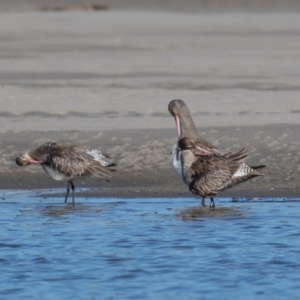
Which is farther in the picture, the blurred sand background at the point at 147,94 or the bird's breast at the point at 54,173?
the blurred sand background at the point at 147,94

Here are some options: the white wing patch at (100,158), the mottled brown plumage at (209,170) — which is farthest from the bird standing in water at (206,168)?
the white wing patch at (100,158)

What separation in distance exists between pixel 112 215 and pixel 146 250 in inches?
49.3

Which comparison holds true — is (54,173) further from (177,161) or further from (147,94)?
(147,94)

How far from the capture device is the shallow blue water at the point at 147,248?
746 centimetres

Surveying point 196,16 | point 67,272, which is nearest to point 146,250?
point 67,272

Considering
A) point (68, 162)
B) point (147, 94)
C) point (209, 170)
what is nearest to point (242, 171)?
point (209, 170)

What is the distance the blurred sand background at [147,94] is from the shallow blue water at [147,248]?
0.76m

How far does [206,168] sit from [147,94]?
5.96 metres

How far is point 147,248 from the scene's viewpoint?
8.64m

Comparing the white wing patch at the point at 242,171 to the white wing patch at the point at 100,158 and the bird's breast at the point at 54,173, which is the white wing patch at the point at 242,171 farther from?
the bird's breast at the point at 54,173

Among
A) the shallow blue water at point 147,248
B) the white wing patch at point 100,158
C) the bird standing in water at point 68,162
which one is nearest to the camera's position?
the shallow blue water at point 147,248

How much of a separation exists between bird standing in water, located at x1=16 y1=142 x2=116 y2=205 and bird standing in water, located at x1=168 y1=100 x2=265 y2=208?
84 cm

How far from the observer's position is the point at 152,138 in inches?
505

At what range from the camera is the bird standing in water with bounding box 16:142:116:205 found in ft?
35.0
